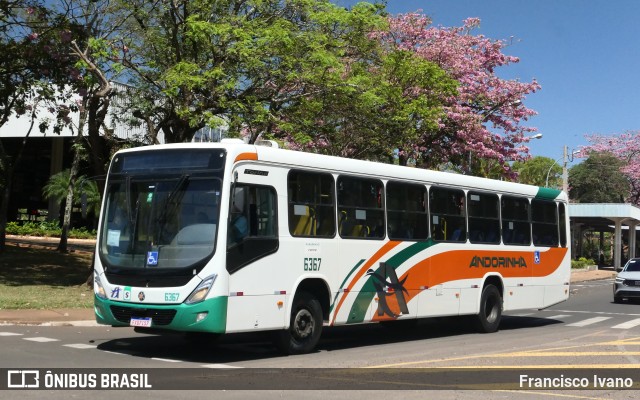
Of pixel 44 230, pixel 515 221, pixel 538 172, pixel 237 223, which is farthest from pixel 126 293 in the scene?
pixel 538 172

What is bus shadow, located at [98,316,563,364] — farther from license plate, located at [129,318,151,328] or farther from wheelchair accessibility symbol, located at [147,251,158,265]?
wheelchair accessibility symbol, located at [147,251,158,265]

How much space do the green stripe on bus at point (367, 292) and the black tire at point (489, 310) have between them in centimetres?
286

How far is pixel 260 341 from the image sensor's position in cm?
1412

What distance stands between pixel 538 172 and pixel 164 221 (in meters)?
81.4

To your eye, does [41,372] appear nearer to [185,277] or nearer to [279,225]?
[185,277]

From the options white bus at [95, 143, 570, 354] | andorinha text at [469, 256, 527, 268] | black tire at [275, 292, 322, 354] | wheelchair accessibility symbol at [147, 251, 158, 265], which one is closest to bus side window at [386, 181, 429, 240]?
white bus at [95, 143, 570, 354]

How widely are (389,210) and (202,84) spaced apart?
24.0 ft

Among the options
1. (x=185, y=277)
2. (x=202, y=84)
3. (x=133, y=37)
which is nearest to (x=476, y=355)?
(x=185, y=277)

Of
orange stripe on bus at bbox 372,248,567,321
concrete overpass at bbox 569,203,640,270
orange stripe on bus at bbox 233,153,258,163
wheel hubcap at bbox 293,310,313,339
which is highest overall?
concrete overpass at bbox 569,203,640,270

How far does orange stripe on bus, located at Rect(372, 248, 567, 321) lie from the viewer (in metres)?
14.6

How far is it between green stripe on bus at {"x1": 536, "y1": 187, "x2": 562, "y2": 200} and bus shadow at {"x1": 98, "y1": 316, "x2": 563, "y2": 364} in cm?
309

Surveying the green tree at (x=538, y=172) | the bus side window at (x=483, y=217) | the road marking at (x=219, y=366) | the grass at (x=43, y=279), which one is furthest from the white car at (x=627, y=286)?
the green tree at (x=538, y=172)

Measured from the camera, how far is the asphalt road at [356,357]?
9.35m

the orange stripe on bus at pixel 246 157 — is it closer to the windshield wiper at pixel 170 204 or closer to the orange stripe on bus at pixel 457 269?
the windshield wiper at pixel 170 204
